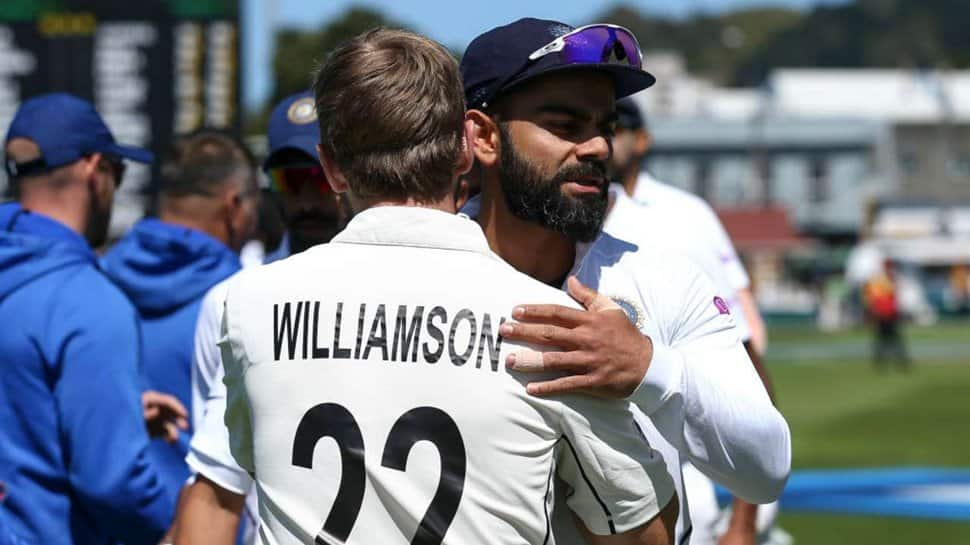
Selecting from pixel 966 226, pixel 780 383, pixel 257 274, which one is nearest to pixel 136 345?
pixel 257 274

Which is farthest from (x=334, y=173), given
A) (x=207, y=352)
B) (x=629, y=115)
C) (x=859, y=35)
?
(x=859, y=35)

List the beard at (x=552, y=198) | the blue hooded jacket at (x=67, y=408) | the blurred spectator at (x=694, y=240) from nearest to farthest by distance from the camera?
1. the beard at (x=552, y=198)
2. the blue hooded jacket at (x=67, y=408)
3. the blurred spectator at (x=694, y=240)

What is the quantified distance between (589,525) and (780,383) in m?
22.6

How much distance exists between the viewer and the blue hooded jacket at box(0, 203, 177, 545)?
413cm

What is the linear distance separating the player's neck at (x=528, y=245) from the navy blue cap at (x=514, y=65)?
9.5 inches

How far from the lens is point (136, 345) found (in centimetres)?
427

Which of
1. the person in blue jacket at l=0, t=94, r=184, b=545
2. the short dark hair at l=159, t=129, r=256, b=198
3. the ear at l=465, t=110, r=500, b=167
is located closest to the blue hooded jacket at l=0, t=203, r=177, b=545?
the person in blue jacket at l=0, t=94, r=184, b=545

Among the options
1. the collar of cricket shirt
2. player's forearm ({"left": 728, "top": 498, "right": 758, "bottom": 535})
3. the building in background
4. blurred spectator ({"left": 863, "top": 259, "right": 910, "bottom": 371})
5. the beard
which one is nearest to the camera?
the collar of cricket shirt

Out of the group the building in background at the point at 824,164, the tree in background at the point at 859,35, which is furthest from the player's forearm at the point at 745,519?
the tree in background at the point at 859,35

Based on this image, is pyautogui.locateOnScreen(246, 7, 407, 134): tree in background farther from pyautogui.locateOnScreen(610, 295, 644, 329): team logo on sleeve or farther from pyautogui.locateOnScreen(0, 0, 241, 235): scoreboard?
pyautogui.locateOnScreen(610, 295, 644, 329): team logo on sleeve

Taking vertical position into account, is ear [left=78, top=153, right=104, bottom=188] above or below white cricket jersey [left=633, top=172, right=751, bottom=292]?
above

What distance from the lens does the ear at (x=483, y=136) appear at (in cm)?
321

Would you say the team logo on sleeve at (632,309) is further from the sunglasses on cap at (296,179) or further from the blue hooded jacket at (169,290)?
the blue hooded jacket at (169,290)

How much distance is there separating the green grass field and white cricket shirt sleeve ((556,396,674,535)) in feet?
27.1
